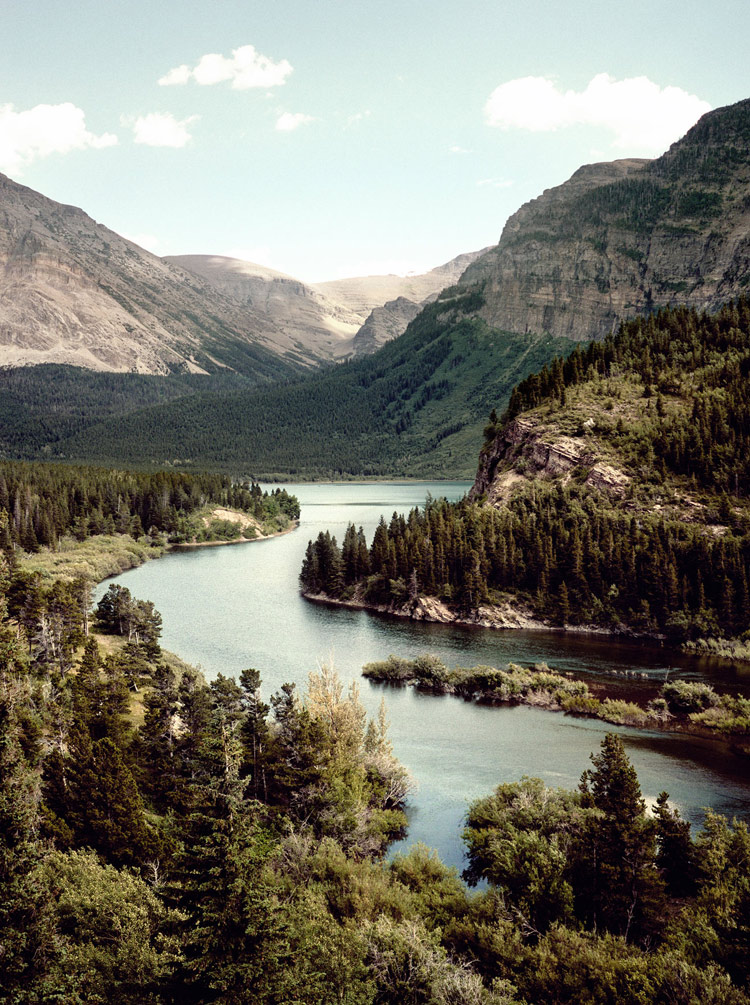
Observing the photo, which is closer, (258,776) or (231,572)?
(258,776)

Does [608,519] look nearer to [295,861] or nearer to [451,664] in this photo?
[451,664]

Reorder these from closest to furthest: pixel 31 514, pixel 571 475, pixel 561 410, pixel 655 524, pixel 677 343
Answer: pixel 655 524 → pixel 571 475 → pixel 561 410 → pixel 677 343 → pixel 31 514

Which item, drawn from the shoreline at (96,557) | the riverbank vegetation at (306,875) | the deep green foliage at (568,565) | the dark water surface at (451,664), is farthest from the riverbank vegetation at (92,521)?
the riverbank vegetation at (306,875)

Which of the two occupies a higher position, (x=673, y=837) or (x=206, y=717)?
(x=206, y=717)

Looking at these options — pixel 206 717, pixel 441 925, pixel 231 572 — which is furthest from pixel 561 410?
pixel 441 925

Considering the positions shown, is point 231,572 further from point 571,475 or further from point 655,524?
point 655,524

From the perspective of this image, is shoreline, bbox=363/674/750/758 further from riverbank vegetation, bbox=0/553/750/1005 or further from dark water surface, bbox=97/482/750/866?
riverbank vegetation, bbox=0/553/750/1005

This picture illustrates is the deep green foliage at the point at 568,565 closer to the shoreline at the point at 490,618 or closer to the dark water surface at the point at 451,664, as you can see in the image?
the shoreline at the point at 490,618

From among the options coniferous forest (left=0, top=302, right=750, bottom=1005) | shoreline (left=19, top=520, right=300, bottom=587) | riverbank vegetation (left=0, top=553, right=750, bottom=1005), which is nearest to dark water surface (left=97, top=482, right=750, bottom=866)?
coniferous forest (left=0, top=302, right=750, bottom=1005)
